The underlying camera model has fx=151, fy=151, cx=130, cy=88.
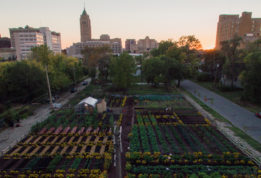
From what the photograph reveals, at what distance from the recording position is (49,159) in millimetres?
12516

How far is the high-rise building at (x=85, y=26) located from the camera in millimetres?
170250

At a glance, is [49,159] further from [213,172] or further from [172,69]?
[172,69]

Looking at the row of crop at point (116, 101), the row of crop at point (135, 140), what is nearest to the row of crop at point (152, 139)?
the row of crop at point (135, 140)

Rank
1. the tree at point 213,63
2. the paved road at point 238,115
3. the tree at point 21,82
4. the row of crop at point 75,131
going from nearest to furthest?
the row of crop at point 75,131, the paved road at point 238,115, the tree at point 21,82, the tree at point 213,63

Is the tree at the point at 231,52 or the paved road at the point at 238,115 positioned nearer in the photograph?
the paved road at the point at 238,115

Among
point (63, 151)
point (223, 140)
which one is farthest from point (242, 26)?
point (63, 151)

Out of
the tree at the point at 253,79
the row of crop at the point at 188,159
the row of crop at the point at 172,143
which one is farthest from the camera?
the tree at the point at 253,79

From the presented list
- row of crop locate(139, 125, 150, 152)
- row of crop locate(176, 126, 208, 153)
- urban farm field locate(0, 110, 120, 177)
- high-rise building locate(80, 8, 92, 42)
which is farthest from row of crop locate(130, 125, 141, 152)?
high-rise building locate(80, 8, 92, 42)

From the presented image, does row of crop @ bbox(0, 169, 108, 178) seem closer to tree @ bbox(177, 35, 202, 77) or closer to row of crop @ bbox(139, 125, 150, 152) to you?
row of crop @ bbox(139, 125, 150, 152)

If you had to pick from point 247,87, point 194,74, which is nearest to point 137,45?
point 194,74

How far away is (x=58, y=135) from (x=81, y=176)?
737 centimetres

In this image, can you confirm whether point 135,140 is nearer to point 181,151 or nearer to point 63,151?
point 181,151

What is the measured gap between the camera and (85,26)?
17175cm

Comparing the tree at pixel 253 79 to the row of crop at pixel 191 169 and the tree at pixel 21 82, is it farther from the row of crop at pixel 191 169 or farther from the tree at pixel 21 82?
the tree at pixel 21 82
